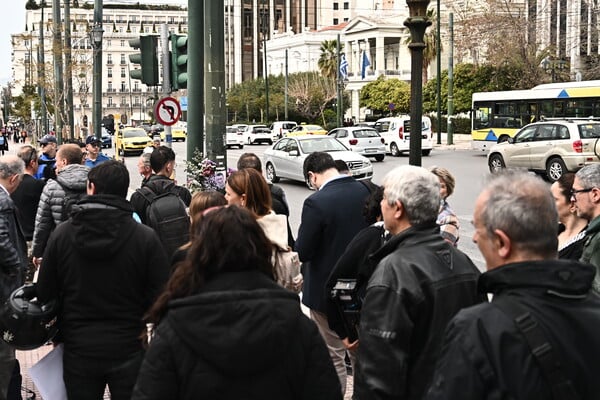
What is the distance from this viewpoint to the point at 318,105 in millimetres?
83875

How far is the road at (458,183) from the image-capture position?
51.9 feet

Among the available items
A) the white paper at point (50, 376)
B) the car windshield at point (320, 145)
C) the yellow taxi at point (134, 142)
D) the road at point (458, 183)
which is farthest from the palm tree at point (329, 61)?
the white paper at point (50, 376)

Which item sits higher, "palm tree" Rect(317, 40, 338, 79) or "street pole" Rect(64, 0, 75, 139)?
"palm tree" Rect(317, 40, 338, 79)

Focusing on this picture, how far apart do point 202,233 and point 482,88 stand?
5426cm

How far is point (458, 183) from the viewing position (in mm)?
25094

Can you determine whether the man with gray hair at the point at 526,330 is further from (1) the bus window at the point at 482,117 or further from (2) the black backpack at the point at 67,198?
(1) the bus window at the point at 482,117

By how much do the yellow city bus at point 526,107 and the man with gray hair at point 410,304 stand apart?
29.1 meters

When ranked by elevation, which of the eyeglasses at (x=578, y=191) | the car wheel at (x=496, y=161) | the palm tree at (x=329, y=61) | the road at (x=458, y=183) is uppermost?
→ the palm tree at (x=329, y=61)

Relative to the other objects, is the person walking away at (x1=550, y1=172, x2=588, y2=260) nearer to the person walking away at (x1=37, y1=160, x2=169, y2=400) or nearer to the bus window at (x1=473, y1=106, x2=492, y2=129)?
the person walking away at (x1=37, y1=160, x2=169, y2=400)

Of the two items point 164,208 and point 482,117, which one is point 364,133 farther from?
point 164,208

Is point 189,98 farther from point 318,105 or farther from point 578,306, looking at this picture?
point 318,105

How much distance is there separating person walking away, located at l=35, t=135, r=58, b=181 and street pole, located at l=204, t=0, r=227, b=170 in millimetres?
2409

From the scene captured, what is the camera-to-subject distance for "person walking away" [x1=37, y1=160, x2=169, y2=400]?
4.27m

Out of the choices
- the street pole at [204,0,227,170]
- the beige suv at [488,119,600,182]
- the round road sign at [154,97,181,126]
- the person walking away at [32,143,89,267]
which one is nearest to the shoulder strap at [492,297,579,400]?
the person walking away at [32,143,89,267]
